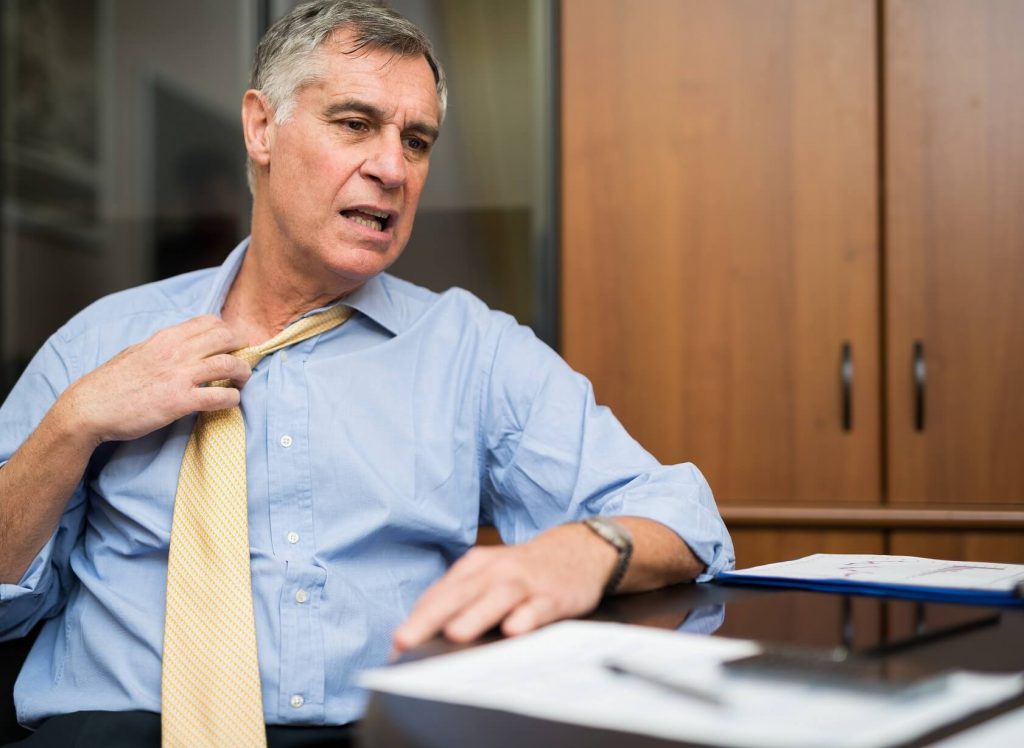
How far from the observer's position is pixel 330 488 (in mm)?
1311

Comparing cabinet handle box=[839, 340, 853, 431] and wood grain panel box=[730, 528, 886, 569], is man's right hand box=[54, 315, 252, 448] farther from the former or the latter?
cabinet handle box=[839, 340, 853, 431]

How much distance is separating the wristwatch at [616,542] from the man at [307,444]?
0.12ft

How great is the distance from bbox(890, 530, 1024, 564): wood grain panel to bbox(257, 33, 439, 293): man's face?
1.28 meters

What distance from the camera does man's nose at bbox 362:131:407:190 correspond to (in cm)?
138

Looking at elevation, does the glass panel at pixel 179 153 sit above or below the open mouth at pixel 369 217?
above

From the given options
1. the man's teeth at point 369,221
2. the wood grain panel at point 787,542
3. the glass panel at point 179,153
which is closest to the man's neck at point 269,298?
the man's teeth at point 369,221

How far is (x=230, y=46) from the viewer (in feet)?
8.55

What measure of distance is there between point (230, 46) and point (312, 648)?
6.02 feet

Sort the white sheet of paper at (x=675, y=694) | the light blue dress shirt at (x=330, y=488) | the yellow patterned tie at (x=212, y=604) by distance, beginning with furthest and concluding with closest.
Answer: the light blue dress shirt at (x=330, y=488) < the yellow patterned tie at (x=212, y=604) < the white sheet of paper at (x=675, y=694)

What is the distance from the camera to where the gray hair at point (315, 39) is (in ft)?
4.60

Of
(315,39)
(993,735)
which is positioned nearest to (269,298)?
(315,39)

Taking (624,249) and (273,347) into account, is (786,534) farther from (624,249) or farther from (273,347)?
(273,347)

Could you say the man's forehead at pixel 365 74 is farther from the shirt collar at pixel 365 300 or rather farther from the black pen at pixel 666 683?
the black pen at pixel 666 683

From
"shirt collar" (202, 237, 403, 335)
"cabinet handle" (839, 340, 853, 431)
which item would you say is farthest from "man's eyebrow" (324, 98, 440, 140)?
"cabinet handle" (839, 340, 853, 431)
